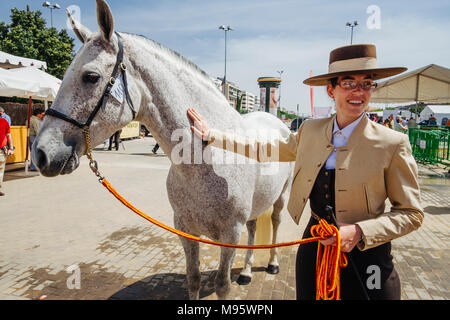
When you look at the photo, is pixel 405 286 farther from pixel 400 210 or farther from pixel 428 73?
pixel 428 73

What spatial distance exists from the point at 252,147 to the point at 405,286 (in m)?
2.70

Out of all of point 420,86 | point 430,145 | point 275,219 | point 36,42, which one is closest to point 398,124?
point 430,145

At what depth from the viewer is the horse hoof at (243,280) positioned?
3137 mm

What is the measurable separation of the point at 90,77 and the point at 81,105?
0.17 metres

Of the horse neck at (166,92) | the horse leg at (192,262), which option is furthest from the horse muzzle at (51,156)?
the horse leg at (192,262)

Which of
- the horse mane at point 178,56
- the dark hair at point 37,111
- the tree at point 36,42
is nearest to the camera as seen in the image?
the horse mane at point 178,56

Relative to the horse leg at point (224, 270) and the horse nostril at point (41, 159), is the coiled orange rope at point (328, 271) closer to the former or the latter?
the horse leg at point (224, 270)

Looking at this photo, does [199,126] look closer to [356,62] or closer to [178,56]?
[178,56]

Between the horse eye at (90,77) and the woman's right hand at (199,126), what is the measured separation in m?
0.59

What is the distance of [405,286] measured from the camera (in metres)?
3.07

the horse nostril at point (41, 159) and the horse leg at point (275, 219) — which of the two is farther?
the horse leg at point (275, 219)

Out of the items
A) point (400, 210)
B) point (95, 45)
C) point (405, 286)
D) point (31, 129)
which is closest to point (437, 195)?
point (405, 286)
